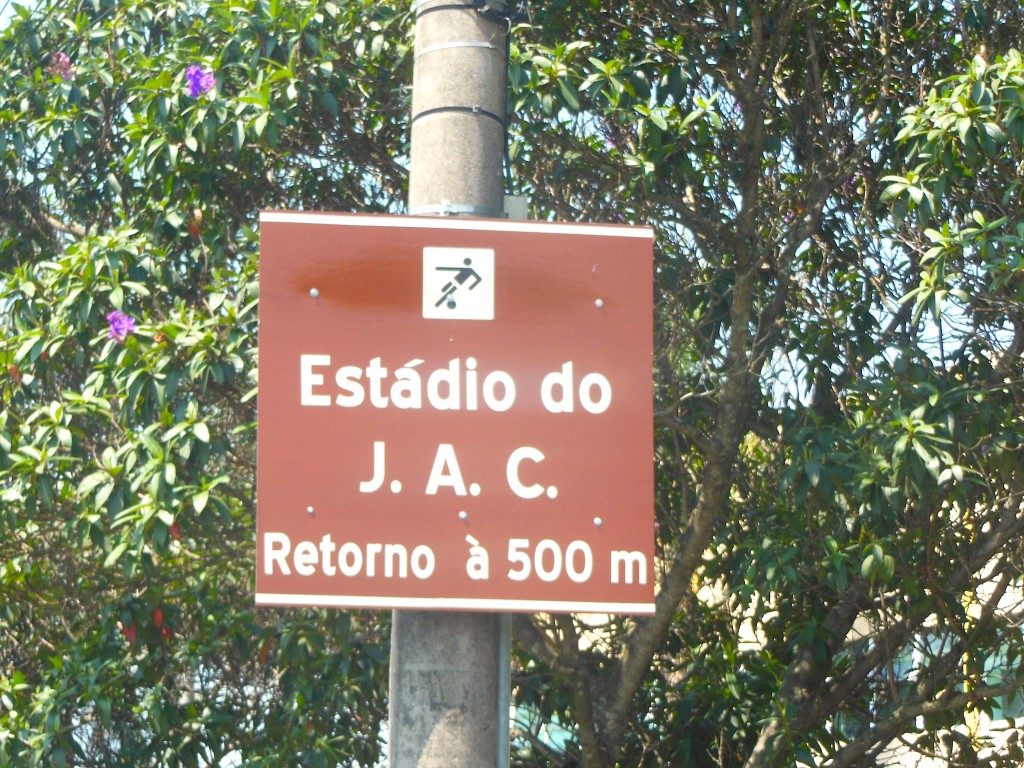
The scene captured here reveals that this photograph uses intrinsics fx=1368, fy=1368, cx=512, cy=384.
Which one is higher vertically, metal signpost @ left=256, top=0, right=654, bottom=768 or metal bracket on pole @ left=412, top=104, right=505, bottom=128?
metal bracket on pole @ left=412, top=104, right=505, bottom=128

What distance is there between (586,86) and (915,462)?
2.26 metres

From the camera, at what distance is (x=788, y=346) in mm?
7371

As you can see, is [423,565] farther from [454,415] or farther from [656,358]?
[656,358]

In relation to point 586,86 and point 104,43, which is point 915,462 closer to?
point 586,86

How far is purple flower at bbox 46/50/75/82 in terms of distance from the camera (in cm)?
736

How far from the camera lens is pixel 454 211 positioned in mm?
3123

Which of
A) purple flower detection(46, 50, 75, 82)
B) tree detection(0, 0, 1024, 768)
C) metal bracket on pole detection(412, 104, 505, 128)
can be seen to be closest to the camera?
metal bracket on pole detection(412, 104, 505, 128)

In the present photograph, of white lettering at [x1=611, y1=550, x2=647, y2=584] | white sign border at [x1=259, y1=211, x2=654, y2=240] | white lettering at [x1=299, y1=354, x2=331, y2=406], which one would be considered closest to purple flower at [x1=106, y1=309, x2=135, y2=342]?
white sign border at [x1=259, y1=211, x2=654, y2=240]

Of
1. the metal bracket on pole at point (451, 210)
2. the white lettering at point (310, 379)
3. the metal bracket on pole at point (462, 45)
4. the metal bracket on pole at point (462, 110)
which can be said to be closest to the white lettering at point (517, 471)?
the white lettering at point (310, 379)

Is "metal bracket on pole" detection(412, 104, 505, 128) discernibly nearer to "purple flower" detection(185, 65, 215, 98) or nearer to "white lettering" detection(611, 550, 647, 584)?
"white lettering" detection(611, 550, 647, 584)

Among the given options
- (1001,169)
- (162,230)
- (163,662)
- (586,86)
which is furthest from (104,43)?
(1001,169)

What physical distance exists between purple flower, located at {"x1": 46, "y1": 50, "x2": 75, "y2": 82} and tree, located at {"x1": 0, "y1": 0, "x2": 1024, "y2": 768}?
96 mm

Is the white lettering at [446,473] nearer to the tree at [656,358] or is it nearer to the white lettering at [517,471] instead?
the white lettering at [517,471]

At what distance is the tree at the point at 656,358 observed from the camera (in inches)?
237
